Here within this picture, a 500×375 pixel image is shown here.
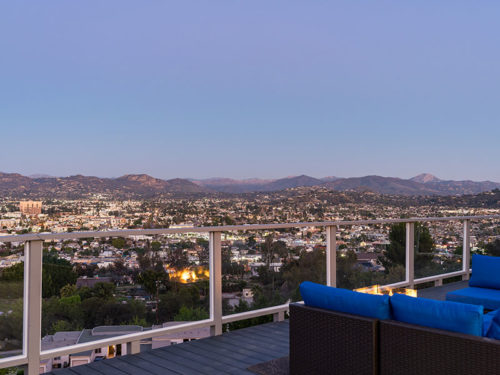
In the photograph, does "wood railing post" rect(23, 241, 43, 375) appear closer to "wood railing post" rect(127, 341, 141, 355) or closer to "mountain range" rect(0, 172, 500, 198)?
"wood railing post" rect(127, 341, 141, 355)

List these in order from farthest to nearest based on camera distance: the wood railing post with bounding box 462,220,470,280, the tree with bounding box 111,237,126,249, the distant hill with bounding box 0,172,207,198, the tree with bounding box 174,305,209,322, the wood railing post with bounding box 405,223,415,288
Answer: the distant hill with bounding box 0,172,207,198 < the wood railing post with bounding box 462,220,470,280 < the wood railing post with bounding box 405,223,415,288 < the tree with bounding box 174,305,209,322 < the tree with bounding box 111,237,126,249

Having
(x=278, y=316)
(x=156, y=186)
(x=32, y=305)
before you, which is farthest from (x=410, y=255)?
(x=156, y=186)

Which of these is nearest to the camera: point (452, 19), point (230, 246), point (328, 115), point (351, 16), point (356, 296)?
point (356, 296)

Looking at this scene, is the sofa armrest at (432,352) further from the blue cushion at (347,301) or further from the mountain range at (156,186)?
the mountain range at (156,186)

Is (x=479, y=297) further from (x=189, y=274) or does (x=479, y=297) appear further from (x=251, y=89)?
(x=251, y=89)

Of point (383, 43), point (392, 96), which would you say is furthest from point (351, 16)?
point (392, 96)

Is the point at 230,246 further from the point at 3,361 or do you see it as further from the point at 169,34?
the point at 169,34

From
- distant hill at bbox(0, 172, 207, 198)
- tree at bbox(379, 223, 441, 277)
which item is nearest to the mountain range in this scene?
distant hill at bbox(0, 172, 207, 198)
